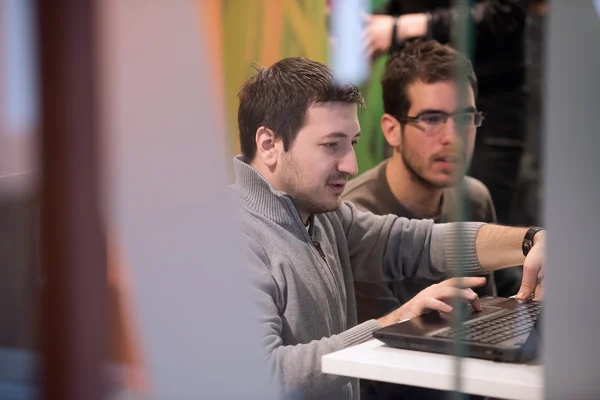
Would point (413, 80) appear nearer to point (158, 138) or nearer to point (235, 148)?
point (235, 148)

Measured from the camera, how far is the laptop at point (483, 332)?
3.44ft

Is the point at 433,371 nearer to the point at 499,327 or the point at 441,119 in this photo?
the point at 499,327

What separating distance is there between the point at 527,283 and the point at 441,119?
30 cm

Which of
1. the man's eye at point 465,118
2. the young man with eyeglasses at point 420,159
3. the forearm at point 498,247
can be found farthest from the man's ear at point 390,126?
the forearm at point 498,247

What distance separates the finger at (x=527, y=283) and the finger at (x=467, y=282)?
0.20 ft

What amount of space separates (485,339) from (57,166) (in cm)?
88

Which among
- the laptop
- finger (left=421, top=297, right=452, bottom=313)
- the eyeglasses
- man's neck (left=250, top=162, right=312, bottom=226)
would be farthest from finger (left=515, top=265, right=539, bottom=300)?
man's neck (left=250, top=162, right=312, bottom=226)

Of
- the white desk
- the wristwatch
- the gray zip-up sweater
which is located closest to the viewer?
the white desk

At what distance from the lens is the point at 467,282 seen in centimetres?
119

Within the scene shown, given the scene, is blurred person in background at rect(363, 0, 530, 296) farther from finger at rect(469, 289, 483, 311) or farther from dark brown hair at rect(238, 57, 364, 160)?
dark brown hair at rect(238, 57, 364, 160)

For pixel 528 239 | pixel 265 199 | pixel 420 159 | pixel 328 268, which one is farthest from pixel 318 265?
pixel 528 239

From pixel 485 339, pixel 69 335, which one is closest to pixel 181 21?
pixel 69 335

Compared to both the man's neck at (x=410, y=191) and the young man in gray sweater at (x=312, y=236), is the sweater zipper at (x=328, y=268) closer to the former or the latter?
the young man in gray sweater at (x=312, y=236)

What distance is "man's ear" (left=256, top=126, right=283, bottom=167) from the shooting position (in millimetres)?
1244
